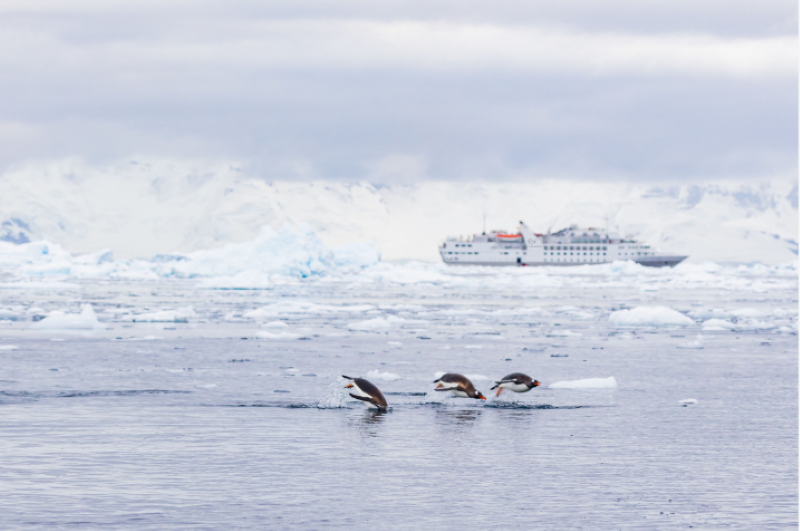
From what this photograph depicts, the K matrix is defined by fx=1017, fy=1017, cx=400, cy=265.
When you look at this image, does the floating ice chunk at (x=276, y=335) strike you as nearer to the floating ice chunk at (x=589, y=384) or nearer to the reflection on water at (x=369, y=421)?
the floating ice chunk at (x=589, y=384)

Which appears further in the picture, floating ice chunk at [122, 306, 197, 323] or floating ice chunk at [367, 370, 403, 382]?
floating ice chunk at [122, 306, 197, 323]

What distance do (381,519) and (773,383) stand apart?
965 centimetres

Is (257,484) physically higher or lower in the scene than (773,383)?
lower

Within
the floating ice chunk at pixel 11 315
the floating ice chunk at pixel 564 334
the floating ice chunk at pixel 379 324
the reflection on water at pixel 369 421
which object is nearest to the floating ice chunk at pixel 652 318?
the floating ice chunk at pixel 564 334

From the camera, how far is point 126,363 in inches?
655

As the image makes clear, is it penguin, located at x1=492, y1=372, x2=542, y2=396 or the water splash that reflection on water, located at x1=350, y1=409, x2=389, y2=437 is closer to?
the water splash

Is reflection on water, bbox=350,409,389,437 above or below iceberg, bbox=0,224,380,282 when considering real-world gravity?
below

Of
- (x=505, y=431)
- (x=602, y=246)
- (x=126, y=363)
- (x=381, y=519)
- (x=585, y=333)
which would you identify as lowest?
(x=381, y=519)

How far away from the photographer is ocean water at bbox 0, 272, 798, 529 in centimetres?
701

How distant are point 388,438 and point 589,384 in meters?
5.11

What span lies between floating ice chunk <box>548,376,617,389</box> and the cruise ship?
12208 cm

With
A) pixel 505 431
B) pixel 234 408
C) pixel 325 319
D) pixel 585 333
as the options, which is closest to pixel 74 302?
pixel 325 319

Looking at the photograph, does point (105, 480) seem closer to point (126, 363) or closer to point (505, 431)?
point (505, 431)

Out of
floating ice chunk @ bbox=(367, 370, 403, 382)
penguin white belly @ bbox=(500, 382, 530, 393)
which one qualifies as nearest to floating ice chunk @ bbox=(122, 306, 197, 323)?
floating ice chunk @ bbox=(367, 370, 403, 382)
